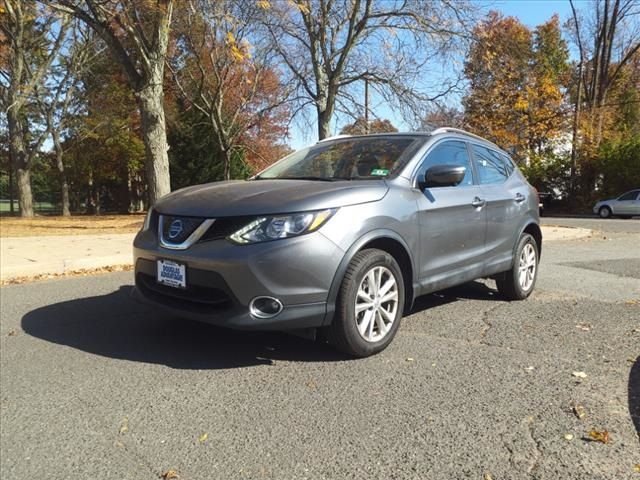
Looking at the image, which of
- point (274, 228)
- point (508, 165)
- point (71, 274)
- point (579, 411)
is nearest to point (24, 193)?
point (71, 274)

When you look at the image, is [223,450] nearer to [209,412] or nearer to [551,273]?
[209,412]

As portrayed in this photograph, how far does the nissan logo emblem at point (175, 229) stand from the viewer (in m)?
3.69

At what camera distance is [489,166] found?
215 inches

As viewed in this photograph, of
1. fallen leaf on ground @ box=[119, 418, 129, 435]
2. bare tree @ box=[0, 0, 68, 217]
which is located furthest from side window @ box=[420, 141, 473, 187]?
bare tree @ box=[0, 0, 68, 217]

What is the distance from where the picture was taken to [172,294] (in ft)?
12.3

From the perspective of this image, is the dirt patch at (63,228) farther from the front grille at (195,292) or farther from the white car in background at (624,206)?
the white car in background at (624,206)

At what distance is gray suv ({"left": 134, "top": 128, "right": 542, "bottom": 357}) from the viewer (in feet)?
11.1

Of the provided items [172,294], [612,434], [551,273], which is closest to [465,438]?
[612,434]

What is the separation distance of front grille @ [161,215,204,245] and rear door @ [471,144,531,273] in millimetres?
2834

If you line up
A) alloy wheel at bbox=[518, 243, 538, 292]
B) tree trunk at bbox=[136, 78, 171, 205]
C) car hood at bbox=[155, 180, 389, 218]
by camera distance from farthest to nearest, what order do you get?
tree trunk at bbox=[136, 78, 171, 205], alloy wheel at bbox=[518, 243, 538, 292], car hood at bbox=[155, 180, 389, 218]

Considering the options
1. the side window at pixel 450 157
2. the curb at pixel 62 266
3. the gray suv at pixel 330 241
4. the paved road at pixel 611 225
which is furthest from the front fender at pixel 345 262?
the paved road at pixel 611 225

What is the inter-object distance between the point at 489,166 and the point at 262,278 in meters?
3.17

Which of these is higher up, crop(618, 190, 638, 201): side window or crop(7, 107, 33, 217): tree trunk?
crop(7, 107, 33, 217): tree trunk

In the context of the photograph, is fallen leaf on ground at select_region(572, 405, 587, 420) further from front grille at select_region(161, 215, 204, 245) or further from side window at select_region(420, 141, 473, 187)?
front grille at select_region(161, 215, 204, 245)
